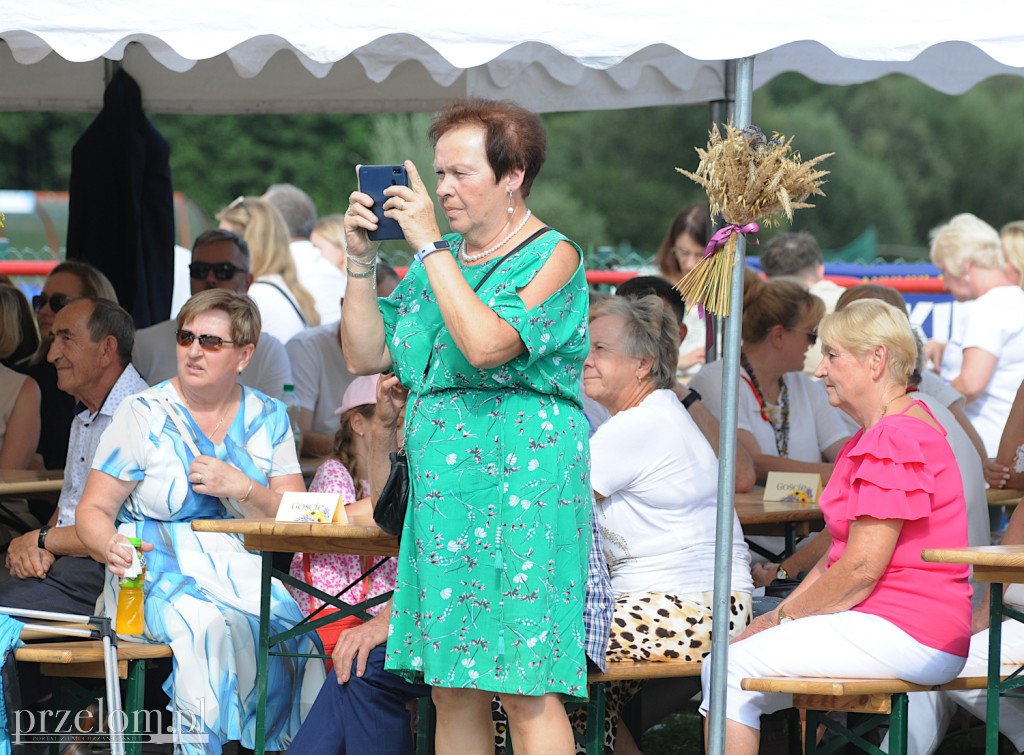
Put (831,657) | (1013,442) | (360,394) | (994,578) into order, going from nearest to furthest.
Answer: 1. (994,578)
2. (831,657)
3. (360,394)
4. (1013,442)

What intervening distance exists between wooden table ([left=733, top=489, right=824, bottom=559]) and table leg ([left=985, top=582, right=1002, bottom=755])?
0.79m

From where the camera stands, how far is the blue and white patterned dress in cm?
328

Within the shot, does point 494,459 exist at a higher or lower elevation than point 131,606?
higher

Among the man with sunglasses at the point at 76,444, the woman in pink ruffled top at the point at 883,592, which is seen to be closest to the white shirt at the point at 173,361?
the man with sunglasses at the point at 76,444

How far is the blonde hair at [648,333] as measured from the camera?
134 inches

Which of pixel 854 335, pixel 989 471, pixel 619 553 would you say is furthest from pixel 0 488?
pixel 989 471

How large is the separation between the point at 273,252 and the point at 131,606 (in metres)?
3.64

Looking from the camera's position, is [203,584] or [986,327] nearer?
[203,584]

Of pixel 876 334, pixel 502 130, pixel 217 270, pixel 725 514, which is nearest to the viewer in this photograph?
pixel 502 130

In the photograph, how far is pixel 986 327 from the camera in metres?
5.82

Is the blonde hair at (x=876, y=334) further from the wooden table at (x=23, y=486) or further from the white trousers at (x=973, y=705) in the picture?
the wooden table at (x=23, y=486)

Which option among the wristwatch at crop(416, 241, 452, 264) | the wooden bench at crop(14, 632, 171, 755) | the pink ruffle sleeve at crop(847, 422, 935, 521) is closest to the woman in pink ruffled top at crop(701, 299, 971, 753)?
the pink ruffle sleeve at crop(847, 422, 935, 521)

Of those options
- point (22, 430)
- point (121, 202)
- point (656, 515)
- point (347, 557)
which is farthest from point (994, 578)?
point (121, 202)

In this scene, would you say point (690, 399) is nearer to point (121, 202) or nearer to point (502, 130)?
point (502, 130)
